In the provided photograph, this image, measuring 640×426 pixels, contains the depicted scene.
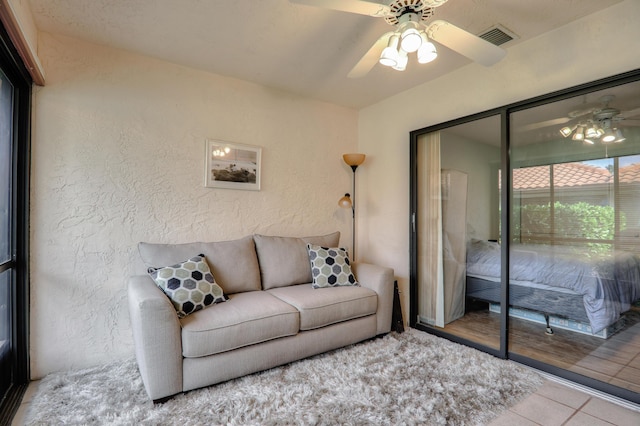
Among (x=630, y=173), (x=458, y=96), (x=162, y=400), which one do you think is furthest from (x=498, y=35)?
(x=162, y=400)

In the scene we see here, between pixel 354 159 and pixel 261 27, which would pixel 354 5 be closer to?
pixel 261 27

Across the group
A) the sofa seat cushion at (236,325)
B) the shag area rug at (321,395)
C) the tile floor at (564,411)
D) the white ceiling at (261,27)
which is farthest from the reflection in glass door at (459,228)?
the sofa seat cushion at (236,325)

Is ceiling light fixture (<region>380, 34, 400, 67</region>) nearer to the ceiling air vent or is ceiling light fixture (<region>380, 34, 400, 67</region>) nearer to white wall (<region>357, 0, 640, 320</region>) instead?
the ceiling air vent

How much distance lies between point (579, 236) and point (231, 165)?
2845mm

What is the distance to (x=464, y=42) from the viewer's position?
1794mm

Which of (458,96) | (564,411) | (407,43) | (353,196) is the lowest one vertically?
(564,411)

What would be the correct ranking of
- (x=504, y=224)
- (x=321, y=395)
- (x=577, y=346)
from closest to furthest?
(x=321, y=395), (x=577, y=346), (x=504, y=224)

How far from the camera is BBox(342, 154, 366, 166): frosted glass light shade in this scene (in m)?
3.57

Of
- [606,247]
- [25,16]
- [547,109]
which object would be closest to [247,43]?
[25,16]

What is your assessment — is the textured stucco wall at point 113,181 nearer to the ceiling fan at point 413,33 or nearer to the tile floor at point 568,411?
the ceiling fan at point 413,33

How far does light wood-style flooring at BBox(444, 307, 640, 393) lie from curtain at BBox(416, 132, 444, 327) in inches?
14.4

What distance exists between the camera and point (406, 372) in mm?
2246

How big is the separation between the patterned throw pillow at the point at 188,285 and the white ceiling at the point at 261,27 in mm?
1713

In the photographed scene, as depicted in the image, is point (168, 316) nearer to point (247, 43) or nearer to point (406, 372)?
point (406, 372)
